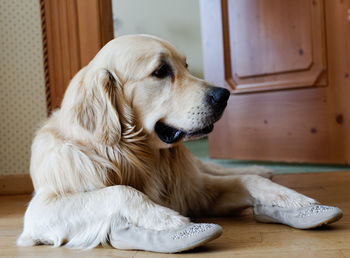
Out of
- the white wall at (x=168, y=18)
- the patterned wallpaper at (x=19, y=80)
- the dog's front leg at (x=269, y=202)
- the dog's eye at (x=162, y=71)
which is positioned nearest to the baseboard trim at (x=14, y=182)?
the patterned wallpaper at (x=19, y=80)

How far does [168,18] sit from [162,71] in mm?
4960

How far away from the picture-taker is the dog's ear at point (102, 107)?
4.19 feet

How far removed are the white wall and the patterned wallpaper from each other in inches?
154

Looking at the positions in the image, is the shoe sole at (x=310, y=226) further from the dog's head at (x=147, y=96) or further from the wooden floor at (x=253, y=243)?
the dog's head at (x=147, y=96)

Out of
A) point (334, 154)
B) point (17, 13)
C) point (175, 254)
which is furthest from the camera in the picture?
point (334, 154)

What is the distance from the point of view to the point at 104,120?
4.21ft

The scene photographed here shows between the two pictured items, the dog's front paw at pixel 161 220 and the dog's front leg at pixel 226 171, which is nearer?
the dog's front paw at pixel 161 220

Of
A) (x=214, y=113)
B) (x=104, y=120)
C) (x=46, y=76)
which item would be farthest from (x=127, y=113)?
(x=46, y=76)

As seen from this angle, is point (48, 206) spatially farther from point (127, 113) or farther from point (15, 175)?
point (15, 175)

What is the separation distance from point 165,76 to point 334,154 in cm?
158

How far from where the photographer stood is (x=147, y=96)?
132 cm

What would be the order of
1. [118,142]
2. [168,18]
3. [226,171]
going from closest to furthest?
[118,142]
[226,171]
[168,18]

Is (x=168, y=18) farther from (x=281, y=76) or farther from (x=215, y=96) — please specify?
(x=215, y=96)

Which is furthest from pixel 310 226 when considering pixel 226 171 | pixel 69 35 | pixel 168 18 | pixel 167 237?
pixel 168 18
